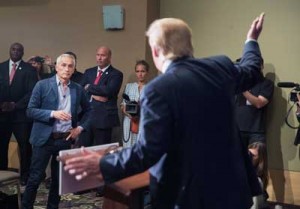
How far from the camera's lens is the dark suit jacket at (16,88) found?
477 cm

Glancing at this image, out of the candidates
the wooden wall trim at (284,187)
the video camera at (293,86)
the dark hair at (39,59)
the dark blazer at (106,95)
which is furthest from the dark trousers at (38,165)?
the wooden wall trim at (284,187)

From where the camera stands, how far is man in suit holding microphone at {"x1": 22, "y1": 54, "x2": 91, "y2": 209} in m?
3.31

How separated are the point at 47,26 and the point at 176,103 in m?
4.37

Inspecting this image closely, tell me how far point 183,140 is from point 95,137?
3049mm

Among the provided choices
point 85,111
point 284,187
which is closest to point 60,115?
point 85,111

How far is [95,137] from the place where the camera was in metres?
4.45

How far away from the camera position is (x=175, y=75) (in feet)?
4.91

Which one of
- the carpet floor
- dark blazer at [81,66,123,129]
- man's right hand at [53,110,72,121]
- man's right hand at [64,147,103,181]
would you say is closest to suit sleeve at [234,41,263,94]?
man's right hand at [64,147,103,181]

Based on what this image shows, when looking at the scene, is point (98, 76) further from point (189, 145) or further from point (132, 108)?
point (189, 145)

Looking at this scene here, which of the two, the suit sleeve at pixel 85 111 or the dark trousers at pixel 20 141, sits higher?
the suit sleeve at pixel 85 111

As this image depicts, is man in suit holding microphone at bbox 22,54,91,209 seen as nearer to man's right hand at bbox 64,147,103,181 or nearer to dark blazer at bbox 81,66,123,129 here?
dark blazer at bbox 81,66,123,129

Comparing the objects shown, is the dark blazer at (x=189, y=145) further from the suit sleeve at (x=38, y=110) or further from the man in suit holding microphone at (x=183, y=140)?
the suit sleeve at (x=38, y=110)

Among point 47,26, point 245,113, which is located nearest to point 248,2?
point 245,113

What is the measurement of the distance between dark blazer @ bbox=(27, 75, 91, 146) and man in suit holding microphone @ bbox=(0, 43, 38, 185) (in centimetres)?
142
